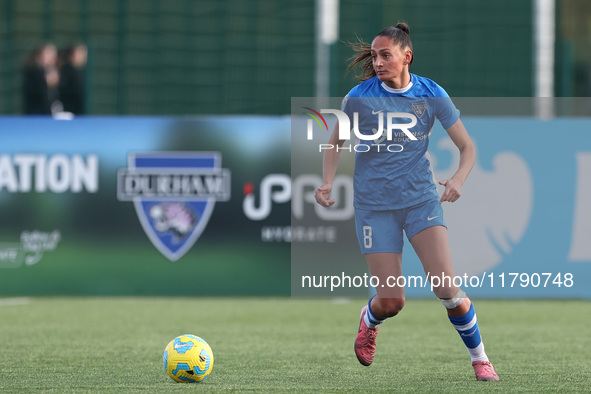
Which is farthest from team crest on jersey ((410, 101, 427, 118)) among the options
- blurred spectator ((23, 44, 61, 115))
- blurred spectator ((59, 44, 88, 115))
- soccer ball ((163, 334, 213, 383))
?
blurred spectator ((23, 44, 61, 115))

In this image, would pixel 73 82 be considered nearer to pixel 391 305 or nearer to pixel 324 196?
pixel 324 196

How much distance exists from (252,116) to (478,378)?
6420 millimetres

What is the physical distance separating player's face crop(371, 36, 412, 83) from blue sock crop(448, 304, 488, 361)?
1.40m

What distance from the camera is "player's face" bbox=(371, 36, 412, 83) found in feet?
19.7

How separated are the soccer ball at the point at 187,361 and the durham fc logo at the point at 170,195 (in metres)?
5.47

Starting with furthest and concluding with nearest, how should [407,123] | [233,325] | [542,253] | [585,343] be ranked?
[542,253] → [233,325] → [585,343] → [407,123]

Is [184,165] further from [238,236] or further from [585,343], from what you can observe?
[585,343]

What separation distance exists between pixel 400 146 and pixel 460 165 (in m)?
0.35

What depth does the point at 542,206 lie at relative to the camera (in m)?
11.3

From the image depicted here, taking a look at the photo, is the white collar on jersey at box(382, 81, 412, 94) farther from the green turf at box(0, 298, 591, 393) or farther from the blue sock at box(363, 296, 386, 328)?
the green turf at box(0, 298, 591, 393)

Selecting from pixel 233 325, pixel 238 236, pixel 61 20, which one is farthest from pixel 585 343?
pixel 61 20

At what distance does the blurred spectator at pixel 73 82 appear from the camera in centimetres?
1280

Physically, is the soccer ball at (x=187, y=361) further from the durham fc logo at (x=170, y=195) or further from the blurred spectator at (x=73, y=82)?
the blurred spectator at (x=73, y=82)

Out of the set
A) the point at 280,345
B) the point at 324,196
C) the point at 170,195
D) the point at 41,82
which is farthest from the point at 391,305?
the point at 41,82
